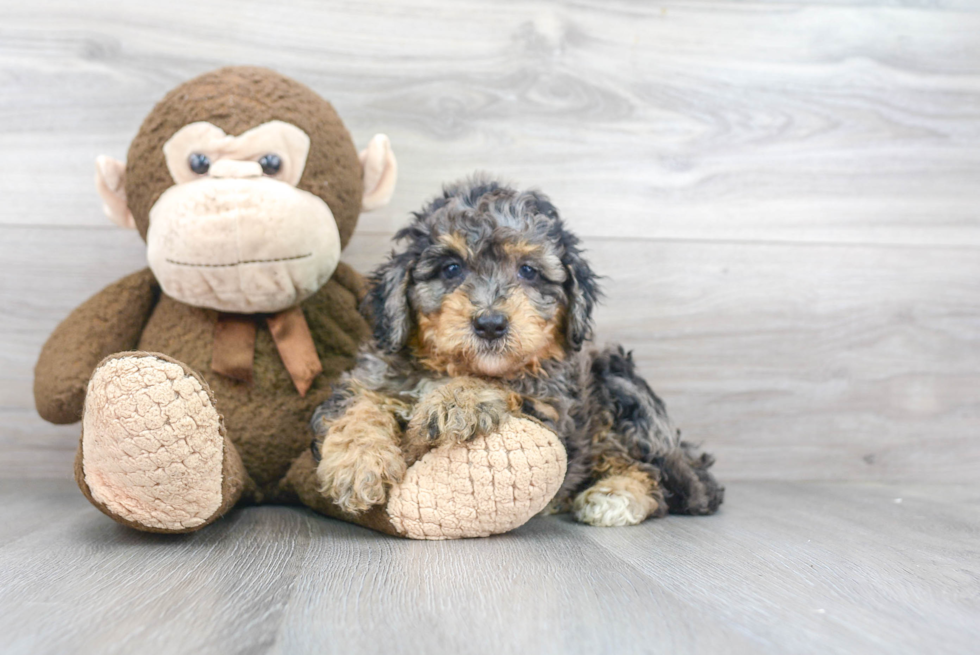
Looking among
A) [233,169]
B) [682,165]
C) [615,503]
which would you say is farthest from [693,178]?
[233,169]

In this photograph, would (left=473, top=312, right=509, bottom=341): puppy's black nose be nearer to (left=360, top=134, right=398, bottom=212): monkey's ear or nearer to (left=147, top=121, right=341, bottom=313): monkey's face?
(left=147, top=121, right=341, bottom=313): monkey's face

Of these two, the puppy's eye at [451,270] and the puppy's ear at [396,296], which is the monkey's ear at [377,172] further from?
the puppy's eye at [451,270]

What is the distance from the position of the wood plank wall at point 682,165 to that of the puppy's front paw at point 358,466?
1002mm

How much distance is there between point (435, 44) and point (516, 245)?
3.77 ft

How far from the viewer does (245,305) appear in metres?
1.95

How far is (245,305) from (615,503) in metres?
1.11

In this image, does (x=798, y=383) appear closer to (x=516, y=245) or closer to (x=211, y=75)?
(x=516, y=245)

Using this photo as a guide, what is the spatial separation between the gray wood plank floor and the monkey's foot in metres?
0.10

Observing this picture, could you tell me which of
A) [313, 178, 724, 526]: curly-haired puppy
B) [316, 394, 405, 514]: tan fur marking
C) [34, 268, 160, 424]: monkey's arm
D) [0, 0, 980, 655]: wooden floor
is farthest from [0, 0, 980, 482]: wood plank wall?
[316, 394, 405, 514]: tan fur marking

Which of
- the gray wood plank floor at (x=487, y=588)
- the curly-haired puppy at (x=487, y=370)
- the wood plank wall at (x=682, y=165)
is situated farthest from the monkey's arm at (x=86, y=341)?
the curly-haired puppy at (x=487, y=370)

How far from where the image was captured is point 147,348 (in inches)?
80.7

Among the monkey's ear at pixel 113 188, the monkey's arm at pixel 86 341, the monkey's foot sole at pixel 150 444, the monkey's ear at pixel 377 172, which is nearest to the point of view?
the monkey's foot sole at pixel 150 444

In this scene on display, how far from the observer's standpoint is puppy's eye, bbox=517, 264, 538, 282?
5.97 feet

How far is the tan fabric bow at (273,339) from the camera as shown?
1.99 metres
